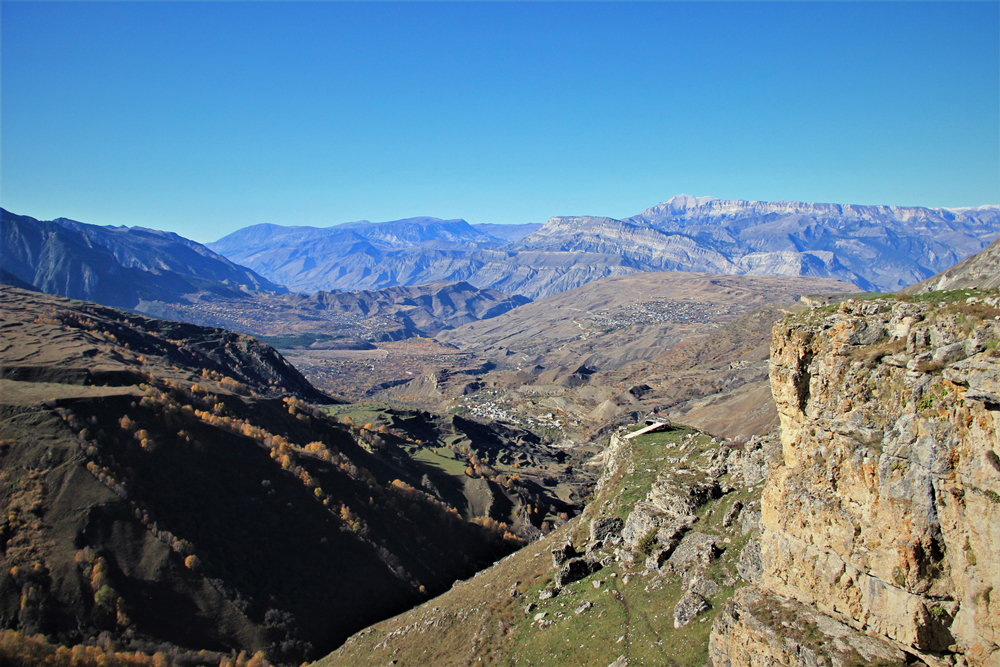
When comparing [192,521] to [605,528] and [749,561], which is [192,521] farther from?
[749,561]

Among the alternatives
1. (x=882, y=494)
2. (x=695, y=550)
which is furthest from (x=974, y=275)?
(x=882, y=494)

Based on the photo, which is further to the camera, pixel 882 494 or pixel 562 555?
pixel 562 555

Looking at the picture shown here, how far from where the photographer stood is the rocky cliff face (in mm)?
15430

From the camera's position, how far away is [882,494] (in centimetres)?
1748

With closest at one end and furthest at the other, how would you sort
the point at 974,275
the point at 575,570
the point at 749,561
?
the point at 749,561, the point at 575,570, the point at 974,275

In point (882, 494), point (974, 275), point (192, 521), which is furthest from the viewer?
point (974, 275)

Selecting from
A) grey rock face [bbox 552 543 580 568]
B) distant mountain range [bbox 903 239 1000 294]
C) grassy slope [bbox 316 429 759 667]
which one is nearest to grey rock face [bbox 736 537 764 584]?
grassy slope [bbox 316 429 759 667]

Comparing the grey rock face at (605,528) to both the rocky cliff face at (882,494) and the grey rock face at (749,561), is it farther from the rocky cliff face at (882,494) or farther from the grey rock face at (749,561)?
the rocky cliff face at (882,494)

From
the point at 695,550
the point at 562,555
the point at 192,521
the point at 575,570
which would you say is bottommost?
the point at 192,521

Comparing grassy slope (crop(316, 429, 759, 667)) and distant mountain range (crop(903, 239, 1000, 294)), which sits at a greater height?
distant mountain range (crop(903, 239, 1000, 294))

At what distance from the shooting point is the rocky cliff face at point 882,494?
15.4 metres

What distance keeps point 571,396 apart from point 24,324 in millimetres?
125616

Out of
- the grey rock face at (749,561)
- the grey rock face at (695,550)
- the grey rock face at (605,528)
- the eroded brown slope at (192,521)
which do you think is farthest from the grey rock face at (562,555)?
the eroded brown slope at (192,521)

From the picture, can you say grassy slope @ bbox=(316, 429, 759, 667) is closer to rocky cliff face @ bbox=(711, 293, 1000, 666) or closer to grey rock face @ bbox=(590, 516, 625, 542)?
grey rock face @ bbox=(590, 516, 625, 542)
